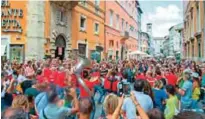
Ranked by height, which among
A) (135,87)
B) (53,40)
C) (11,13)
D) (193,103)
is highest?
(11,13)

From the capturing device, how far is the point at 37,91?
21.0 feet

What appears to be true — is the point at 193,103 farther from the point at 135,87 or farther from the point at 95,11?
the point at 95,11

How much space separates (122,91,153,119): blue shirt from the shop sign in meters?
15.6

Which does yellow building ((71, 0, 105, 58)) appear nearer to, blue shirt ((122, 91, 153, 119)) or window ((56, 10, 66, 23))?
window ((56, 10, 66, 23))

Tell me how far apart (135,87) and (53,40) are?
1715cm

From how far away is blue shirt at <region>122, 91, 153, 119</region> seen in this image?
16.8 feet

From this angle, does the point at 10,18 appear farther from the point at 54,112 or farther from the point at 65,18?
the point at 54,112

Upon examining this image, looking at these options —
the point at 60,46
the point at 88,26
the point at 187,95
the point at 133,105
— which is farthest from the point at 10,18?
the point at 133,105

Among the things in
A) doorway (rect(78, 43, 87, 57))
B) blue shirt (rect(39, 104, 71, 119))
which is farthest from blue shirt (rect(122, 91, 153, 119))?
doorway (rect(78, 43, 87, 57))

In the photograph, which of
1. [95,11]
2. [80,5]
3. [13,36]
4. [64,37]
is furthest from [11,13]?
[95,11]

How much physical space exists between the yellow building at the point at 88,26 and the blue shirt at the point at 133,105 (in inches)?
789

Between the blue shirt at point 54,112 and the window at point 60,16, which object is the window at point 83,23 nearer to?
the window at point 60,16

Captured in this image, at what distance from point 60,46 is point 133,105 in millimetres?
18884

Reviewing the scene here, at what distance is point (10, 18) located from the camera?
19984mm
